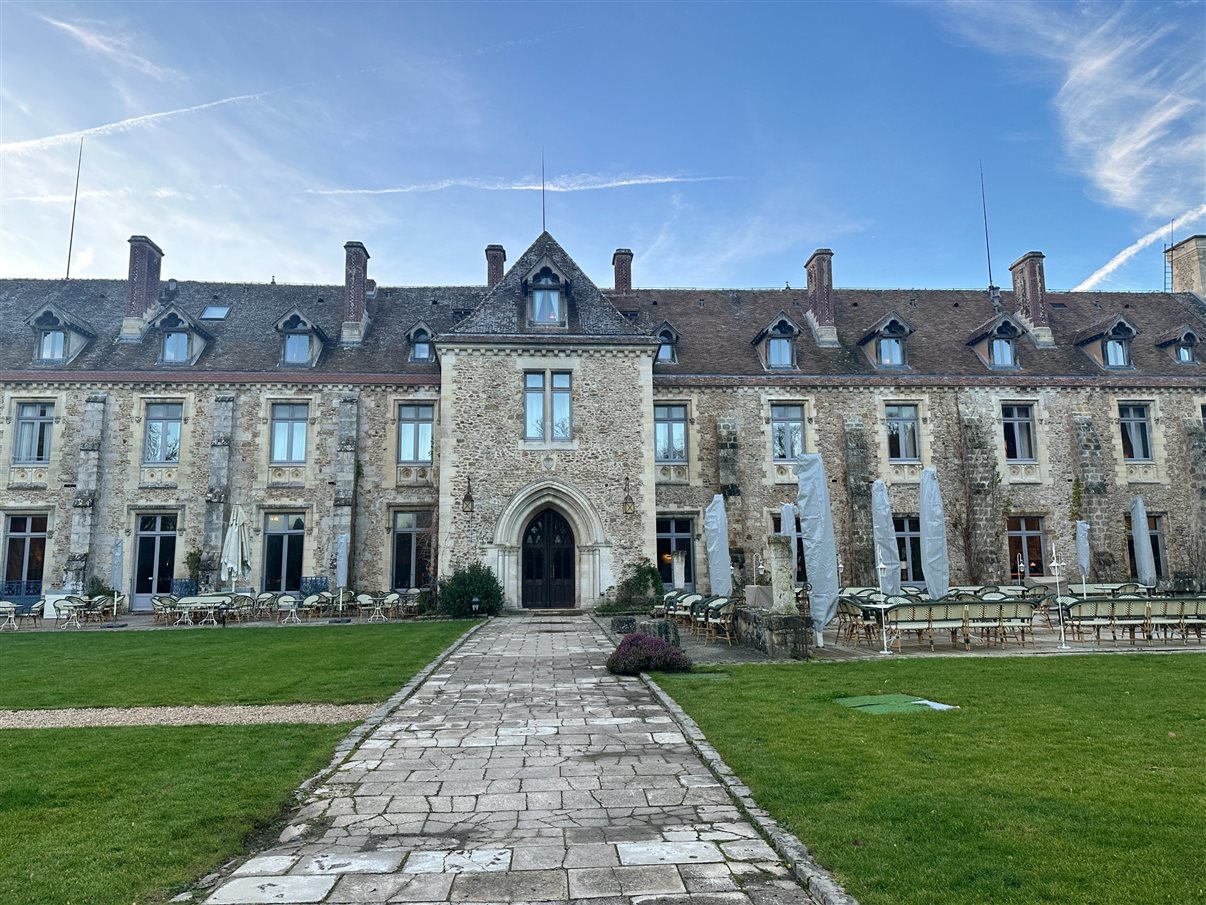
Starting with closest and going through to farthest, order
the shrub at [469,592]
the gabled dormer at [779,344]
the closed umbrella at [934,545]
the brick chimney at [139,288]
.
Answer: the closed umbrella at [934,545], the shrub at [469,592], the brick chimney at [139,288], the gabled dormer at [779,344]

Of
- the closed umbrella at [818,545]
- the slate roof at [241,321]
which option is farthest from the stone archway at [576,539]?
the closed umbrella at [818,545]

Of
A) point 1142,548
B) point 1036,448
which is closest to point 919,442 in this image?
point 1036,448

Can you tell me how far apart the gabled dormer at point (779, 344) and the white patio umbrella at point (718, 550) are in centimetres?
817

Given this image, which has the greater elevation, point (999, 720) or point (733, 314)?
point (733, 314)

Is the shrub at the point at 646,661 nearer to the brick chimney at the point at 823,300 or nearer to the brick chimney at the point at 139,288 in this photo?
the brick chimney at the point at 823,300

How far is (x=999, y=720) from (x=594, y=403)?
50.0 ft

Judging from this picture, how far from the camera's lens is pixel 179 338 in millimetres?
23812

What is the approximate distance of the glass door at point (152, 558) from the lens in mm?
22500

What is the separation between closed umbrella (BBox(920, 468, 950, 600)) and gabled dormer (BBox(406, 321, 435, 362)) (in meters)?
15.1

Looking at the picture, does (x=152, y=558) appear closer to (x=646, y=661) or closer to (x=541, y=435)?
(x=541, y=435)

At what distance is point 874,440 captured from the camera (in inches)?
947

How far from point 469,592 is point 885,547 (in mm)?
10203

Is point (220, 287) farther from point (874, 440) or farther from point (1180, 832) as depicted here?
point (1180, 832)

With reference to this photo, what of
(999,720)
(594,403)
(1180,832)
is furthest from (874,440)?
(1180,832)
